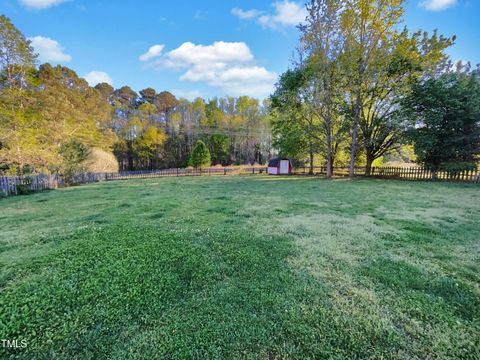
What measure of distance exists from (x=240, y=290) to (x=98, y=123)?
25.7 meters

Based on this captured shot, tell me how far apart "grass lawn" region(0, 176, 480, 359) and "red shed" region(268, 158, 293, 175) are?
18.4m

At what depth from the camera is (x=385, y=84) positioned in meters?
13.7

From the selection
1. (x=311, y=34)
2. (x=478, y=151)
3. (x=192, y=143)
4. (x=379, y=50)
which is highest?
(x=311, y=34)

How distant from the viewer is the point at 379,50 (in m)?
12.6

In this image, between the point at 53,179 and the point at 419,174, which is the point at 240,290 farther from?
the point at 419,174

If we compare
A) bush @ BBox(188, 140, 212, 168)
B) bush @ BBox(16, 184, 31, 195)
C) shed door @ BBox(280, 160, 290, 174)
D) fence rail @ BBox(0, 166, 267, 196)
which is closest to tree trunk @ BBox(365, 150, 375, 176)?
shed door @ BBox(280, 160, 290, 174)

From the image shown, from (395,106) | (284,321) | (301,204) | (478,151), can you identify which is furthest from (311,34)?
(284,321)

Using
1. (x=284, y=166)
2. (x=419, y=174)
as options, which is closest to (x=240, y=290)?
(x=419, y=174)

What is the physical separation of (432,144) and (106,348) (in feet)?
53.4

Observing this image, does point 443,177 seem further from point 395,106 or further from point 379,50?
point 379,50

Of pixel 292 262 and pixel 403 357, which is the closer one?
pixel 403 357

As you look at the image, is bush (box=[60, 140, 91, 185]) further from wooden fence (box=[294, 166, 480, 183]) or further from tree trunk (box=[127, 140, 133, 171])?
tree trunk (box=[127, 140, 133, 171])

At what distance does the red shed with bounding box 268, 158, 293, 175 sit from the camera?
875 inches

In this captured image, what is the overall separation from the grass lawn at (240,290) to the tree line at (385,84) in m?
11.5
